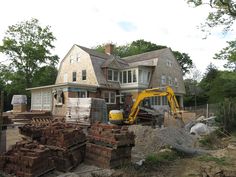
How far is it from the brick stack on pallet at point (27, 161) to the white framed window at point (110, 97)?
66.3 ft

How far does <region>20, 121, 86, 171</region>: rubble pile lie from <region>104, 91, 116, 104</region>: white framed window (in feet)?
60.4

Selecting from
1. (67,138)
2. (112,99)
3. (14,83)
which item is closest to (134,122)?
(112,99)

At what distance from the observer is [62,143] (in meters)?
7.97

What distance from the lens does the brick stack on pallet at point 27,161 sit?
6.45 m

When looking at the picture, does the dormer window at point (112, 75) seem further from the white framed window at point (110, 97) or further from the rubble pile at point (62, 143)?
the rubble pile at point (62, 143)

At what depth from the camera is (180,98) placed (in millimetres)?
35562

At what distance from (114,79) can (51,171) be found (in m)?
22.7

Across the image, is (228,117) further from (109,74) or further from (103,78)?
(109,74)

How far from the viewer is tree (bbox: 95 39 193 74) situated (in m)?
54.0

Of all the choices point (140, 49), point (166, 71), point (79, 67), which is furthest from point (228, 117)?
point (140, 49)

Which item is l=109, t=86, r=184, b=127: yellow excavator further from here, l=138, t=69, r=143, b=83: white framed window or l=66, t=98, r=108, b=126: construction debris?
l=138, t=69, r=143, b=83: white framed window

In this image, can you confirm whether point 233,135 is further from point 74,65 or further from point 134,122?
point 74,65

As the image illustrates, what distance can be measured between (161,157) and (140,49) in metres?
45.9

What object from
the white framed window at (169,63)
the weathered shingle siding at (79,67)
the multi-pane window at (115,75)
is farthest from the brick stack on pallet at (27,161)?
the white framed window at (169,63)
